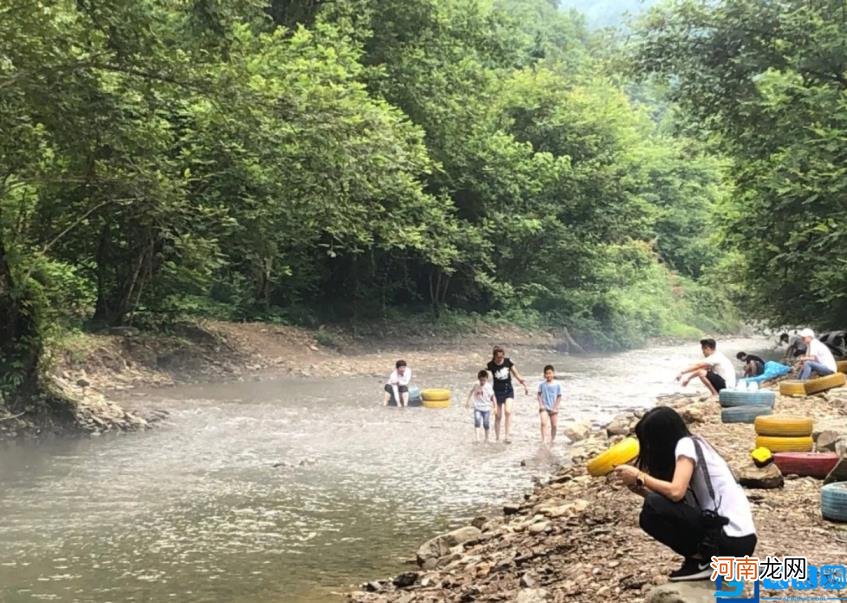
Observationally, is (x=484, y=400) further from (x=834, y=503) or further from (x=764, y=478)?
(x=834, y=503)

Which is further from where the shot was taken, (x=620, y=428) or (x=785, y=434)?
(x=620, y=428)

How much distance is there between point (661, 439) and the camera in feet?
16.5

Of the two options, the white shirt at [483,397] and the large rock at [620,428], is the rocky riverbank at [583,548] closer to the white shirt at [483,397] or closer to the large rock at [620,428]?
the large rock at [620,428]

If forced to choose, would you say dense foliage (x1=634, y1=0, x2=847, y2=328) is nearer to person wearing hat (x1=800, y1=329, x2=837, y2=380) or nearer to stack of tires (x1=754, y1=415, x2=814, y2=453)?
person wearing hat (x1=800, y1=329, x2=837, y2=380)

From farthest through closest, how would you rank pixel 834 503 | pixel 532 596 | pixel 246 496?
pixel 246 496 → pixel 834 503 → pixel 532 596

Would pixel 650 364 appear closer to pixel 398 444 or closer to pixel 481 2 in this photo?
pixel 481 2

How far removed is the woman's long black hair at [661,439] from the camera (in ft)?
16.4

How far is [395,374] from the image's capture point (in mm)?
19844

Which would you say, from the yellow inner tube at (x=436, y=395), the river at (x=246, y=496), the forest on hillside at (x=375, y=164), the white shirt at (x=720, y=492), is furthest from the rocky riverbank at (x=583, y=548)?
the yellow inner tube at (x=436, y=395)

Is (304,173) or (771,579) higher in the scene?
(304,173)

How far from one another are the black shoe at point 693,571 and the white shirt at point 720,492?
0.25m

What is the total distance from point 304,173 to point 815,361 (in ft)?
36.2

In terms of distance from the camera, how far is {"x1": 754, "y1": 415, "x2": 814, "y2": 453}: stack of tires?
32.4ft

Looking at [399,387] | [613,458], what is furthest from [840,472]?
[399,387]
